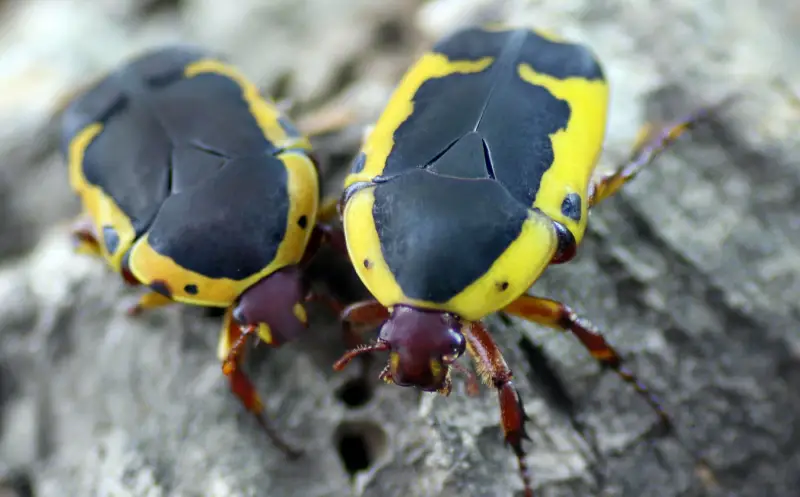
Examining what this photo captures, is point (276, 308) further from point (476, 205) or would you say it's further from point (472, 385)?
point (476, 205)

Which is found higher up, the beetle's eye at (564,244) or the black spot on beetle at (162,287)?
the beetle's eye at (564,244)

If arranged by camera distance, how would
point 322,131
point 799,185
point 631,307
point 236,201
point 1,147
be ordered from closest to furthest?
1. point 236,201
2. point 631,307
3. point 799,185
4. point 322,131
5. point 1,147

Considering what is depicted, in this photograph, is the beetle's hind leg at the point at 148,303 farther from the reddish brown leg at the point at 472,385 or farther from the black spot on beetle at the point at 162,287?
the reddish brown leg at the point at 472,385

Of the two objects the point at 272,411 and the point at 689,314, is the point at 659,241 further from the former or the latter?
the point at 272,411

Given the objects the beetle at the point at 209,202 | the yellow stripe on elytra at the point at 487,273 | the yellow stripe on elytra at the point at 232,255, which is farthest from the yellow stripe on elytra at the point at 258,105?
the yellow stripe on elytra at the point at 487,273

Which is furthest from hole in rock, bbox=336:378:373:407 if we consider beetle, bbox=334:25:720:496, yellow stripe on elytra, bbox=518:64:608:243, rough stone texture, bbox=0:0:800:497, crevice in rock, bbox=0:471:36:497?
crevice in rock, bbox=0:471:36:497

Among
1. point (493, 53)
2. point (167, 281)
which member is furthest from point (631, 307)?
point (167, 281)

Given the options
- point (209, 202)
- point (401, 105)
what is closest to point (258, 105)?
point (209, 202)
